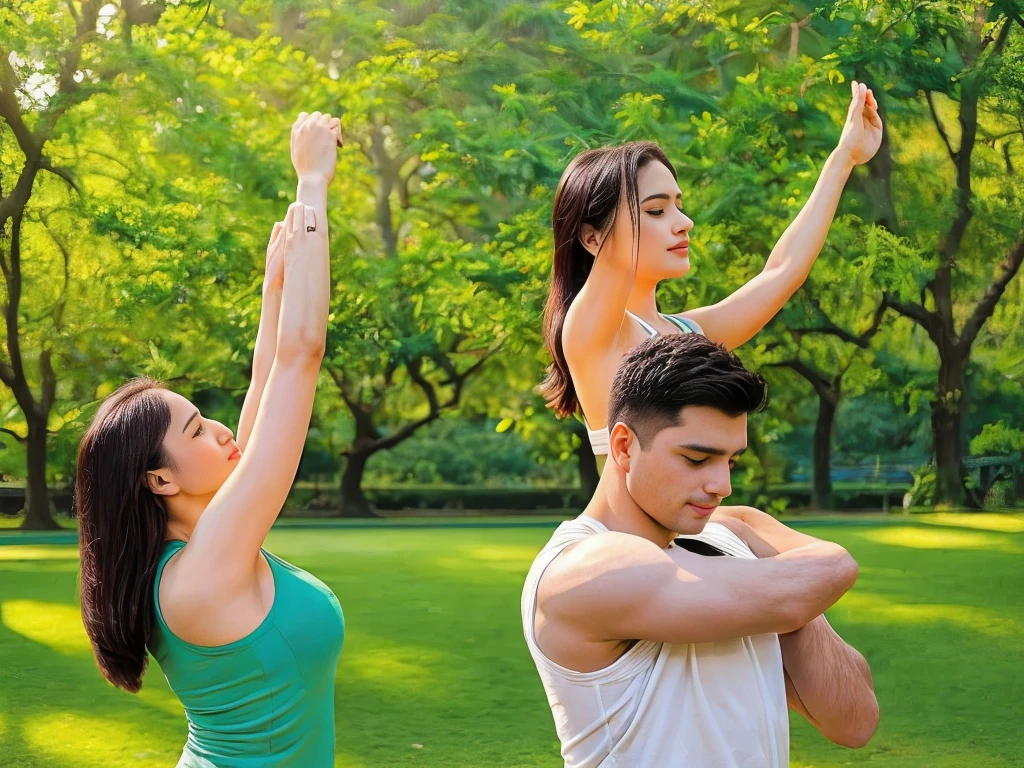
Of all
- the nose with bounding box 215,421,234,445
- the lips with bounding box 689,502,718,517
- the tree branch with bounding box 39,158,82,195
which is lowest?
the lips with bounding box 689,502,718,517

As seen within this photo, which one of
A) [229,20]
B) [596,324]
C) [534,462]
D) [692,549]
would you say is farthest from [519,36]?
[692,549]

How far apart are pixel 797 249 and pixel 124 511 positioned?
4.31 feet

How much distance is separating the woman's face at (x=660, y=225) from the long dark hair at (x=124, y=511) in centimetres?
83

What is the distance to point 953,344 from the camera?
11250mm

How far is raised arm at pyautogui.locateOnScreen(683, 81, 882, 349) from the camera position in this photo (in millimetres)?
2182

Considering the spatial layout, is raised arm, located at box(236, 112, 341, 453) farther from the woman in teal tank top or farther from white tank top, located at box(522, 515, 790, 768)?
white tank top, located at box(522, 515, 790, 768)

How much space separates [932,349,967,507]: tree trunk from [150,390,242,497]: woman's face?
10.6 m

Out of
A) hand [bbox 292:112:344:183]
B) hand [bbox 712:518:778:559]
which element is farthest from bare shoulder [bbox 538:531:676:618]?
hand [bbox 292:112:344:183]

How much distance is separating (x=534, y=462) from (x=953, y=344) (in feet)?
A: 16.7

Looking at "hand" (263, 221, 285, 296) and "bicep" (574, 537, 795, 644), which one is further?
"hand" (263, 221, 285, 296)

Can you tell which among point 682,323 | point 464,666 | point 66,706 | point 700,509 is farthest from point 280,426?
point 464,666

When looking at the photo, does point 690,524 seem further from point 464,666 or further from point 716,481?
point 464,666

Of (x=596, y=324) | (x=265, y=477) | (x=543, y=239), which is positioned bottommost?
(x=265, y=477)

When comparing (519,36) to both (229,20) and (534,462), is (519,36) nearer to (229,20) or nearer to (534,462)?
(229,20)
